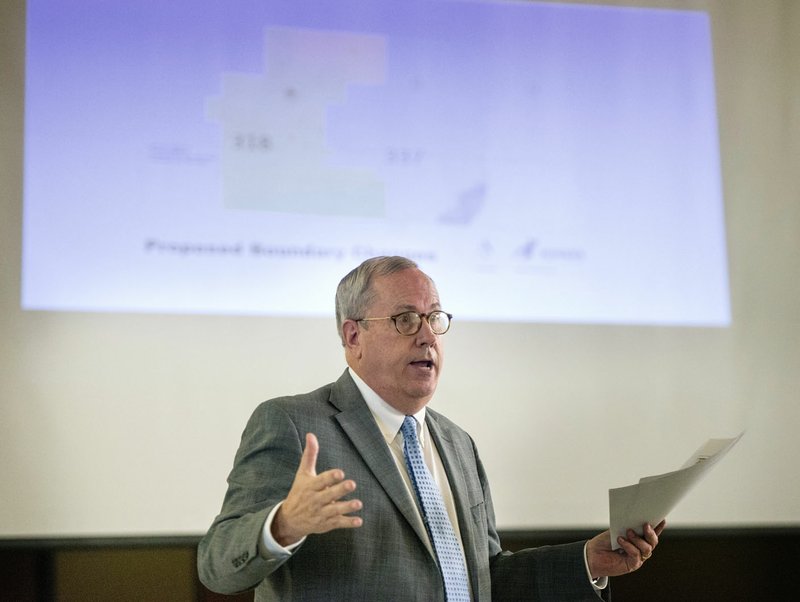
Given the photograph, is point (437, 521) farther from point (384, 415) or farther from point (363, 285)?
point (363, 285)

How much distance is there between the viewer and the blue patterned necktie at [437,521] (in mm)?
2018

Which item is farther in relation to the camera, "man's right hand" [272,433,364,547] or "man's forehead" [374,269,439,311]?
"man's forehead" [374,269,439,311]

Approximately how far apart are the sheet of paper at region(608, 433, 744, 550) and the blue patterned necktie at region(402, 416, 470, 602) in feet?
1.16

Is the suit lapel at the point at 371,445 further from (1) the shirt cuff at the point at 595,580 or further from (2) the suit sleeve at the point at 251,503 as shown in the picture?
(1) the shirt cuff at the point at 595,580

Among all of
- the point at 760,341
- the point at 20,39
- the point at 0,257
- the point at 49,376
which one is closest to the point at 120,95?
the point at 20,39

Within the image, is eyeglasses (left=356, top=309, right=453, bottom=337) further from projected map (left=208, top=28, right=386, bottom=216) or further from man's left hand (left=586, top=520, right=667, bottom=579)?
projected map (left=208, top=28, right=386, bottom=216)

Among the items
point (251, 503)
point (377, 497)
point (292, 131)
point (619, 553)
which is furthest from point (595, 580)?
point (292, 131)

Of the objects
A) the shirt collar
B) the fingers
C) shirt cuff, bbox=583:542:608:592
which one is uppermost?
the shirt collar

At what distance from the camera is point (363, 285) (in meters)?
2.19

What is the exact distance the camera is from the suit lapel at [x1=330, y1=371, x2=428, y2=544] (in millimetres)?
2002

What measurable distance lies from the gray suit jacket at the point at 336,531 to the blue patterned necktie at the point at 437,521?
0.04m

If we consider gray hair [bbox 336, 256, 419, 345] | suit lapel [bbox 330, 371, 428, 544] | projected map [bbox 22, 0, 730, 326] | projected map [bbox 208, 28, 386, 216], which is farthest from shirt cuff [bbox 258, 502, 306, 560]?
projected map [bbox 208, 28, 386, 216]

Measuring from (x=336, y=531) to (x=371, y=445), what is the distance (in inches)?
8.5

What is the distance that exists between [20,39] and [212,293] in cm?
115
